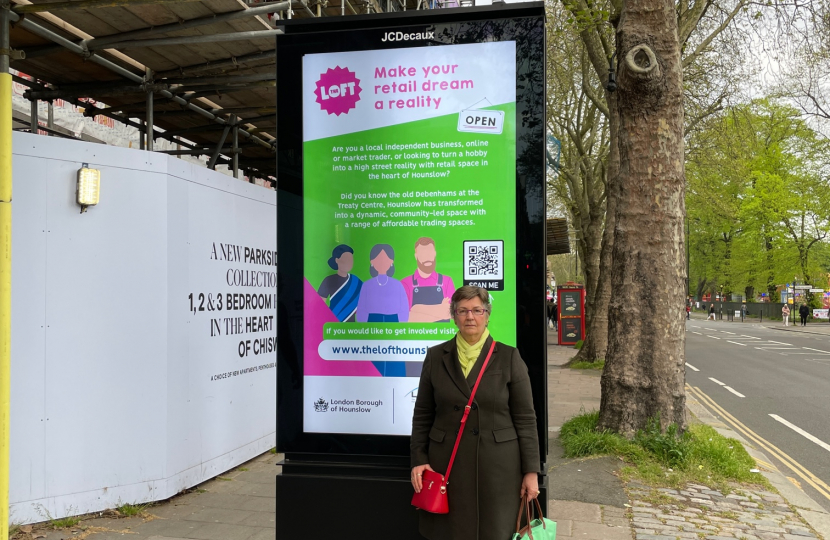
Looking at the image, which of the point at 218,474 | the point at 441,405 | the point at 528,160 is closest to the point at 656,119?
the point at 528,160

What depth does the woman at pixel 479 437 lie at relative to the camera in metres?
3.44

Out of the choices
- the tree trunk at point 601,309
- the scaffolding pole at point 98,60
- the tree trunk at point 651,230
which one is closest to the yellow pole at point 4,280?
the scaffolding pole at point 98,60

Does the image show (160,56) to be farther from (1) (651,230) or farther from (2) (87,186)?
(1) (651,230)

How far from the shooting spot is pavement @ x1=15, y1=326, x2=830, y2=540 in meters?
5.20

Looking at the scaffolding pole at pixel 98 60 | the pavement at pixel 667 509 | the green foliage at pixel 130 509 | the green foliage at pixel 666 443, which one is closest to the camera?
the pavement at pixel 667 509

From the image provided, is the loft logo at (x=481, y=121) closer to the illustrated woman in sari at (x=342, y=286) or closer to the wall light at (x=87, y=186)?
the illustrated woman in sari at (x=342, y=286)

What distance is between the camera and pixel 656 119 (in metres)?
7.45

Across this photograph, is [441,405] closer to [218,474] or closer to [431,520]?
[431,520]

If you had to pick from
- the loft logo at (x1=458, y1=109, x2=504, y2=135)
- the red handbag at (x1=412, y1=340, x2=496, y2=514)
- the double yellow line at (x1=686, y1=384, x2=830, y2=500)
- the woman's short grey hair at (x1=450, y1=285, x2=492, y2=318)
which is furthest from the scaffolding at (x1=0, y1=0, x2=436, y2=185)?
the double yellow line at (x1=686, y1=384, x2=830, y2=500)

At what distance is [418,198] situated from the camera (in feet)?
13.8

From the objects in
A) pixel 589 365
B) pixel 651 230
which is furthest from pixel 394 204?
pixel 589 365

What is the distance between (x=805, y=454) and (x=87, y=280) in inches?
329

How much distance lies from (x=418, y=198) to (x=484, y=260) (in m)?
0.52

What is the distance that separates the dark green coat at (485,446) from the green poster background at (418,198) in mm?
583
